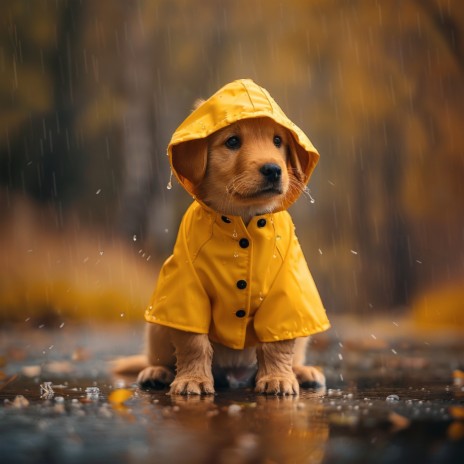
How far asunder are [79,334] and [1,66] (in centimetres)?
260

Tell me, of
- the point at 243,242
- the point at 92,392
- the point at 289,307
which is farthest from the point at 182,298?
the point at 92,392

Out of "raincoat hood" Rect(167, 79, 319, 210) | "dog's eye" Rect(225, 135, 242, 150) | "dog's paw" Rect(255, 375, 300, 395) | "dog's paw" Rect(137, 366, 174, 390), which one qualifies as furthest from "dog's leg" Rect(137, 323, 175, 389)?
"dog's eye" Rect(225, 135, 242, 150)

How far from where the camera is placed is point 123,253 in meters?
7.46

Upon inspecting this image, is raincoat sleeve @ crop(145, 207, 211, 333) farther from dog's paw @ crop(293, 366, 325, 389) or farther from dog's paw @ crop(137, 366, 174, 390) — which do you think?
dog's paw @ crop(293, 366, 325, 389)

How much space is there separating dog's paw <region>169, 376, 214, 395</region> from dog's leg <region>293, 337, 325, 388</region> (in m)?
0.55

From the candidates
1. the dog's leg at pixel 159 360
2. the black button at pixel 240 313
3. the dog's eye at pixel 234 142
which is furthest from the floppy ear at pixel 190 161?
the dog's leg at pixel 159 360

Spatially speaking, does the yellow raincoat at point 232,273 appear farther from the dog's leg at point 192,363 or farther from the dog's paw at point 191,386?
the dog's paw at point 191,386

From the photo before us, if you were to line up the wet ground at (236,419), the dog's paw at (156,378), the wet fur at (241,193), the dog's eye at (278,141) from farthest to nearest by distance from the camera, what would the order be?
the dog's paw at (156,378) < the dog's eye at (278,141) < the wet fur at (241,193) < the wet ground at (236,419)

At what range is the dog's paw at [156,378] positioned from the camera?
3814mm

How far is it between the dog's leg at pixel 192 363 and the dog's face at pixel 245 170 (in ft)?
1.90

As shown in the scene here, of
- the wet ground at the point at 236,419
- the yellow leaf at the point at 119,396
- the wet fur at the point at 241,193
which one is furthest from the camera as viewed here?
the wet fur at the point at 241,193

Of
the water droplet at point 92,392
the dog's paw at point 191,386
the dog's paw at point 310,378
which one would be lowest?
the dog's paw at point 310,378

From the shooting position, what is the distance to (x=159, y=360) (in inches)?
153

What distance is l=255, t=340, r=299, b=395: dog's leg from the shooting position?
3.54m
